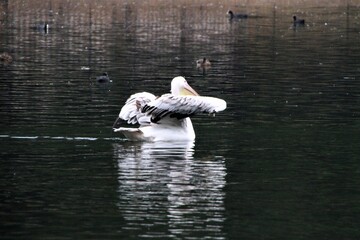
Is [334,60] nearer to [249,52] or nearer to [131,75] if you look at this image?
[249,52]

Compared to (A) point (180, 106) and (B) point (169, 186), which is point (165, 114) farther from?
(B) point (169, 186)

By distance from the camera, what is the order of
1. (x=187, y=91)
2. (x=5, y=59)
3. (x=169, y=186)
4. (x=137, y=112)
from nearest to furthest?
(x=169, y=186), (x=137, y=112), (x=187, y=91), (x=5, y=59)

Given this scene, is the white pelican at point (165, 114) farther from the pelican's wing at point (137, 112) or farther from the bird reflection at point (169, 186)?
the bird reflection at point (169, 186)

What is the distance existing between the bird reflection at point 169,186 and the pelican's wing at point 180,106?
56 centimetres

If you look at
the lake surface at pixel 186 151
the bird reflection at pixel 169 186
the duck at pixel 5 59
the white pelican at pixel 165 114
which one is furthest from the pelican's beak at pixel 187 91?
the duck at pixel 5 59

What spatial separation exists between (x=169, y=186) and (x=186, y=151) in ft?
11.6

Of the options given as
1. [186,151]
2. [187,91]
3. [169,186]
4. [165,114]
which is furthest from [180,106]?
[169,186]

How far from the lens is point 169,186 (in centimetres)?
1600

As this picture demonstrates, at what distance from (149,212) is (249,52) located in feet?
102

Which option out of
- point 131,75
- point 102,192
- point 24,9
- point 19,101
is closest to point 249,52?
point 131,75

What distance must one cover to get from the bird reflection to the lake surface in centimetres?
3

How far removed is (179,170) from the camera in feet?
56.9

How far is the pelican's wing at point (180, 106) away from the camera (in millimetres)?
20047

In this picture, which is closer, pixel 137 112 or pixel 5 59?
pixel 137 112
